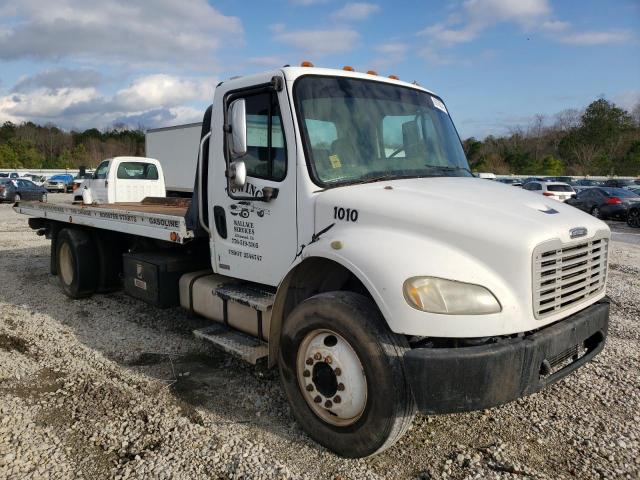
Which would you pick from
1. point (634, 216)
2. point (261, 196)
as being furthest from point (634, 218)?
point (261, 196)

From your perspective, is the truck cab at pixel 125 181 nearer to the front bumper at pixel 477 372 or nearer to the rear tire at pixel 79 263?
the rear tire at pixel 79 263

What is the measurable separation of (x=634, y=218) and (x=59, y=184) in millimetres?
42171

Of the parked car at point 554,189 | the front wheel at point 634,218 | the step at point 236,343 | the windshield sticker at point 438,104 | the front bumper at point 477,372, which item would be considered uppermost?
the windshield sticker at point 438,104

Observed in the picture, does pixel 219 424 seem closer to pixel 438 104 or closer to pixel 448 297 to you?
pixel 448 297

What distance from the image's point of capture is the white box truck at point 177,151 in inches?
822

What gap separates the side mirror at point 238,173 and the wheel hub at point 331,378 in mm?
1289

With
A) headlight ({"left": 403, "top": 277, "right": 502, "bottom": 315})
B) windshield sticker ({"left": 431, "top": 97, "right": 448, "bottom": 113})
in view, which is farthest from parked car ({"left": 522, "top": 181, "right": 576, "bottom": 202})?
headlight ({"left": 403, "top": 277, "right": 502, "bottom": 315})

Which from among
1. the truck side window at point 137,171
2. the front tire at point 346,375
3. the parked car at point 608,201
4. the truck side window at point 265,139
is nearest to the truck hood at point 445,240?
the front tire at point 346,375

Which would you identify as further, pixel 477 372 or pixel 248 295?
pixel 248 295

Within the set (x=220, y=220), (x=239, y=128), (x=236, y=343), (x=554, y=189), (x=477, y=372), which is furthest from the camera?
(x=554, y=189)

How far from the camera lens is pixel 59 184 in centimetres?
4428

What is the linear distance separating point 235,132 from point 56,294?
211 inches

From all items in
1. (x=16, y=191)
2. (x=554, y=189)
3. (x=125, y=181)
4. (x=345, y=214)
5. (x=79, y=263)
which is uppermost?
(x=345, y=214)

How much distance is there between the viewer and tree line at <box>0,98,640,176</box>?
53.7m
